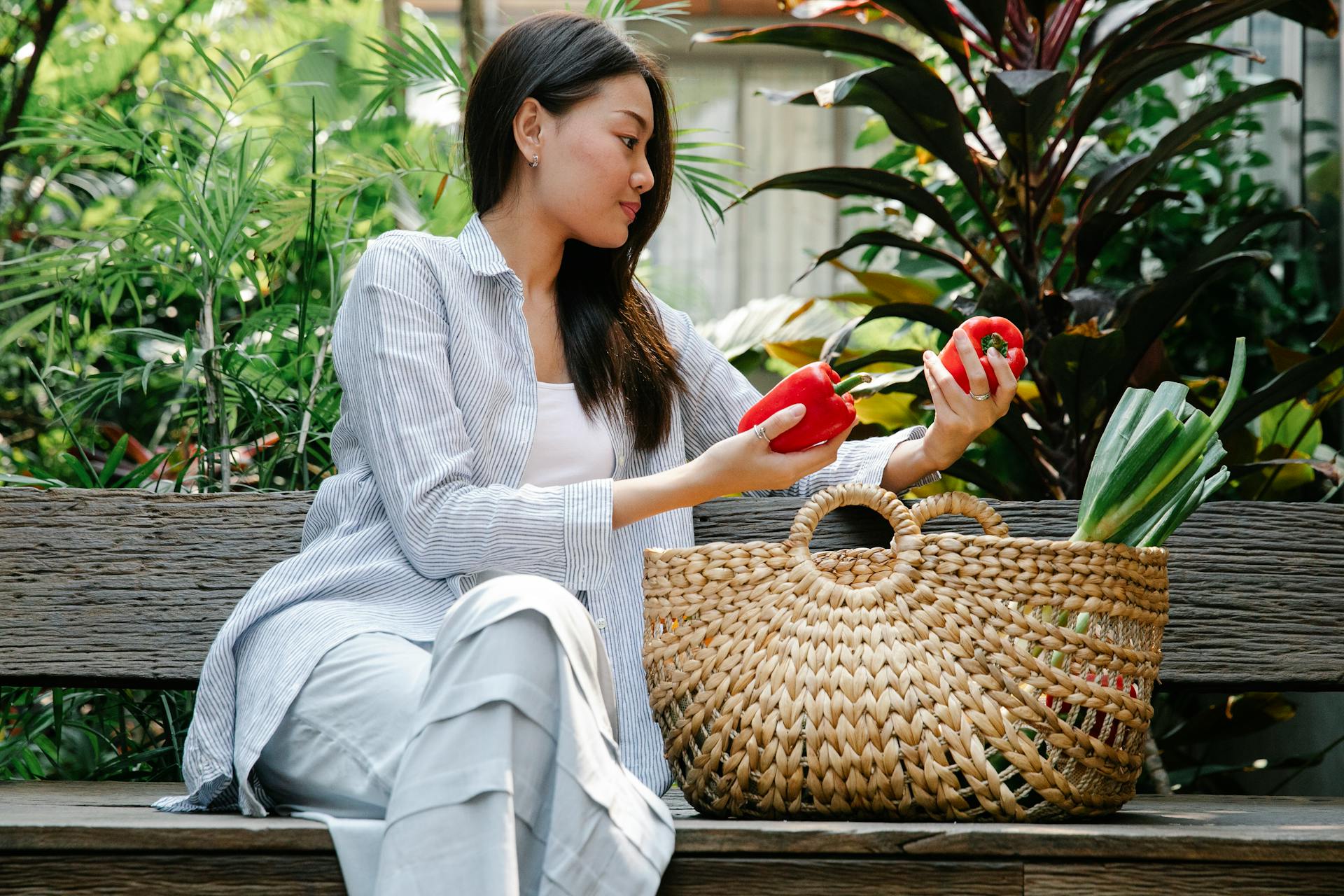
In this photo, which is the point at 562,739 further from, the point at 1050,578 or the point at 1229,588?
the point at 1229,588

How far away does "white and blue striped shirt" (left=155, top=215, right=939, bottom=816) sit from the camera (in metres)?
1.49

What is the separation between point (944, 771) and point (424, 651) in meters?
0.58

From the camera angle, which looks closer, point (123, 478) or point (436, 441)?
point (436, 441)

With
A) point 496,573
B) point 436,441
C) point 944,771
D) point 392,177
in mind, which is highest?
point 392,177

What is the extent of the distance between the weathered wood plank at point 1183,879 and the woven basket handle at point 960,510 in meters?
0.39

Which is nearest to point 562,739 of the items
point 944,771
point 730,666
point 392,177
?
point 730,666

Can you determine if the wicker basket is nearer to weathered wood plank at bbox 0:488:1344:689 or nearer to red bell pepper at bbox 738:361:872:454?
red bell pepper at bbox 738:361:872:454

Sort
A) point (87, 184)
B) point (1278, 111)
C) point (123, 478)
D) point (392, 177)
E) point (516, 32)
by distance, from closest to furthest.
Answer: point (516, 32) → point (123, 478) → point (392, 177) → point (1278, 111) → point (87, 184)

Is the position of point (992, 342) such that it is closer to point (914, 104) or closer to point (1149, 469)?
point (1149, 469)

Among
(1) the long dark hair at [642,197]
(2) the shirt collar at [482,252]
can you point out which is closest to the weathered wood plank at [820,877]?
(1) the long dark hair at [642,197]

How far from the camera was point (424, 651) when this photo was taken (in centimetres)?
147

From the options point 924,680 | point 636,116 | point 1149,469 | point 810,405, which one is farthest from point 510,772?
point 636,116

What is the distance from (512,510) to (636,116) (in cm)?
62

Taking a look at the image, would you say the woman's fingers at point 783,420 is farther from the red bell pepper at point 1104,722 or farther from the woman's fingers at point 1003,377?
the red bell pepper at point 1104,722
